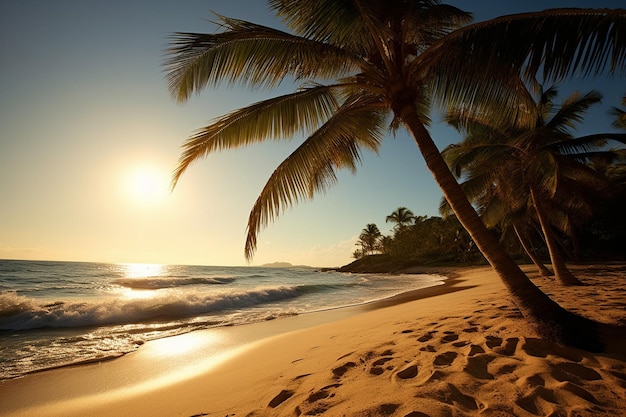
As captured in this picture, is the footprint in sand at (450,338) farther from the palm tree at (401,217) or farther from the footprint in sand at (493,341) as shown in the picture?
the palm tree at (401,217)

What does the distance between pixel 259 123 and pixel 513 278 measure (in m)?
4.58

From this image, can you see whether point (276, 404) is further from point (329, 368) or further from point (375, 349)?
point (375, 349)

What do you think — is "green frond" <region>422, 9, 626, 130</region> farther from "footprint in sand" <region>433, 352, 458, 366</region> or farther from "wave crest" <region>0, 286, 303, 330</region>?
"wave crest" <region>0, 286, 303, 330</region>

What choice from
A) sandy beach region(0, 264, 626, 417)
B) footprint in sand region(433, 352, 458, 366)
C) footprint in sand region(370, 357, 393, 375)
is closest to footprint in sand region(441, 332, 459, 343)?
sandy beach region(0, 264, 626, 417)

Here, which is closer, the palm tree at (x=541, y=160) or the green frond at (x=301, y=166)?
the green frond at (x=301, y=166)

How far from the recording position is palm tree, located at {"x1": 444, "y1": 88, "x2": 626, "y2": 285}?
348 inches

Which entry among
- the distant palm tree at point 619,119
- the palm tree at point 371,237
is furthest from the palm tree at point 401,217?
the distant palm tree at point 619,119

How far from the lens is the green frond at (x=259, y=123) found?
16.5 ft

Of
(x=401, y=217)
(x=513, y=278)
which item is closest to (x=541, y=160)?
(x=513, y=278)

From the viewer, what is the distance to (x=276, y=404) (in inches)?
104

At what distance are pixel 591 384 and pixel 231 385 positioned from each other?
139 inches

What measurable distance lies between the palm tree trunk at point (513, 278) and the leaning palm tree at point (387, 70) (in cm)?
1

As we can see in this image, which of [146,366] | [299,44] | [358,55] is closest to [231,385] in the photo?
[146,366]

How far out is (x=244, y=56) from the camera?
4.59 metres
